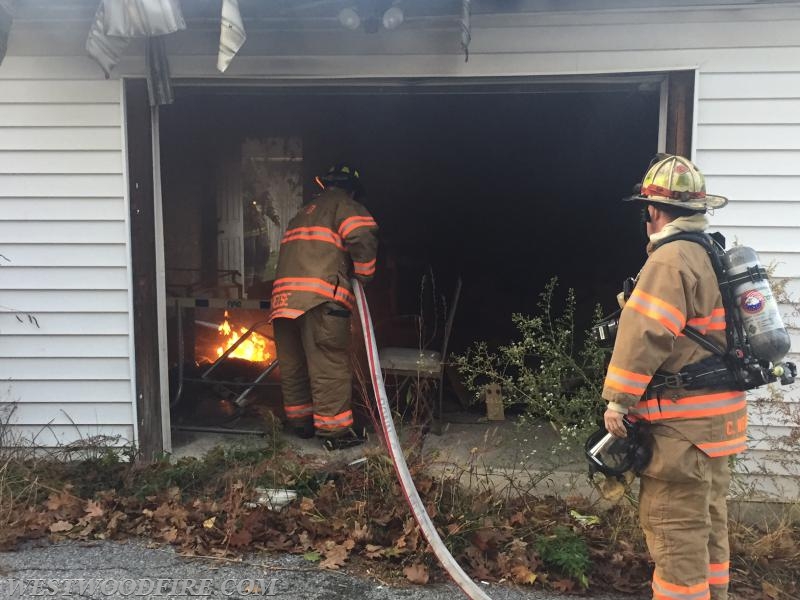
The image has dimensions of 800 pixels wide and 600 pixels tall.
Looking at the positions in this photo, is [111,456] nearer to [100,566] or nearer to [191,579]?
[100,566]

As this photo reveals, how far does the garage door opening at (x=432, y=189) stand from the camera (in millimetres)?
6539

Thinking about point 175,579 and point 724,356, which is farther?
point 175,579

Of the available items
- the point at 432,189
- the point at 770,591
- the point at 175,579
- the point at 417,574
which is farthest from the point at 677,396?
the point at 432,189

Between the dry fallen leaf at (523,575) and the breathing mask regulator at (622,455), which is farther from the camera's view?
the dry fallen leaf at (523,575)

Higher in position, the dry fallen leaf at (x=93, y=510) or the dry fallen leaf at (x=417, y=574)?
the dry fallen leaf at (x=93, y=510)

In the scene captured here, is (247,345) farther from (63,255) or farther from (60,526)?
(60,526)

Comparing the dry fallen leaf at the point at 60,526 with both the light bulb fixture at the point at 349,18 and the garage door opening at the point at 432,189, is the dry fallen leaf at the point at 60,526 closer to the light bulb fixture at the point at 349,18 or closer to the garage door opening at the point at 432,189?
the garage door opening at the point at 432,189

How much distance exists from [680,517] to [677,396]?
0.49 meters

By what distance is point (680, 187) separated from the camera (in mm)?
2586

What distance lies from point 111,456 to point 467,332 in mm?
4628

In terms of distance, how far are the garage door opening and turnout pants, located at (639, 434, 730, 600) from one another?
3531 mm

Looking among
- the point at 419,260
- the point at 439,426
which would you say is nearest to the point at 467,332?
the point at 419,260

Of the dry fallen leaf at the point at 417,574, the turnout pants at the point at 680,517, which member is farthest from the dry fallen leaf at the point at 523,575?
the turnout pants at the point at 680,517

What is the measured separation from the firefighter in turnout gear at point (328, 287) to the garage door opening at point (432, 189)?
86 centimetres
